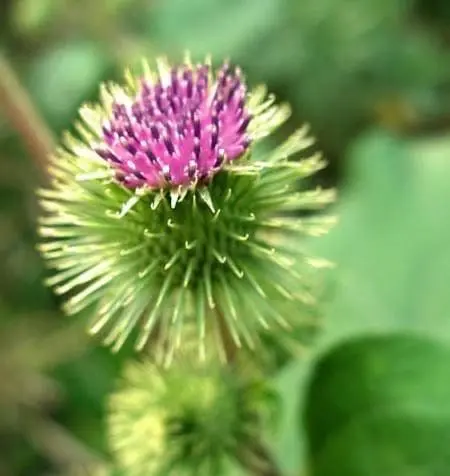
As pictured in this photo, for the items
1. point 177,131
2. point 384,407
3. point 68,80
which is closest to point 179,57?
point 68,80

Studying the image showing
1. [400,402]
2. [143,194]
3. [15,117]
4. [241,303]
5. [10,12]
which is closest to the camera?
[143,194]

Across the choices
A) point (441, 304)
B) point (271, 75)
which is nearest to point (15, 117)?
point (441, 304)

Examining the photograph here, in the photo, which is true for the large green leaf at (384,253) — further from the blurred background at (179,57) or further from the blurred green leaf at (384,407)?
the blurred green leaf at (384,407)

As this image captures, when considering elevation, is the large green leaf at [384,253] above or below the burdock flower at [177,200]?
below

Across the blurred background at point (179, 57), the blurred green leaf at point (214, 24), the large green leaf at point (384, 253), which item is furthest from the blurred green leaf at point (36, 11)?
the large green leaf at point (384, 253)

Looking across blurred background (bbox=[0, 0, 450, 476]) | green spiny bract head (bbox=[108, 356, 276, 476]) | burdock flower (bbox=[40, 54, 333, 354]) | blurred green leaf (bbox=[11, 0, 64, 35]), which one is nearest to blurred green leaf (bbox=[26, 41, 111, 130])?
blurred background (bbox=[0, 0, 450, 476])

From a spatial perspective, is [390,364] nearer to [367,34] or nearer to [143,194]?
[143,194]
